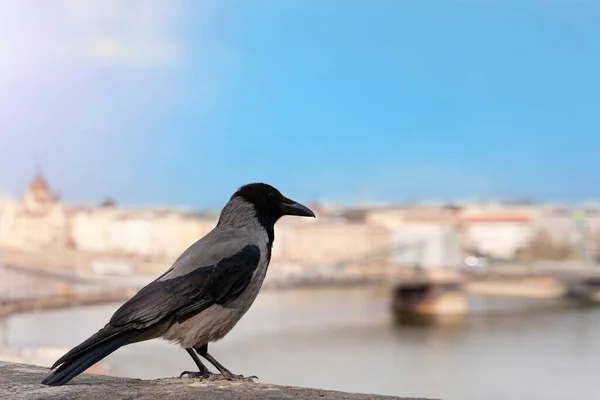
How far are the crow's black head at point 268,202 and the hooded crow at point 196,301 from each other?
0.03 metres

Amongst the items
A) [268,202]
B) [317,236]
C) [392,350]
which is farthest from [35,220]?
[268,202]

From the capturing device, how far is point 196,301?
121 cm

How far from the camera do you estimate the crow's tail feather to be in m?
1.15

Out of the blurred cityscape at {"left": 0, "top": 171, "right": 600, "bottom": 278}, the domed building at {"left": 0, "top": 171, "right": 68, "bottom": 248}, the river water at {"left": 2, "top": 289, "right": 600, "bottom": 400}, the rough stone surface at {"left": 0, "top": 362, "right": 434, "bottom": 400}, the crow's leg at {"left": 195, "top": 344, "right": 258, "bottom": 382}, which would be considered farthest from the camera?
the domed building at {"left": 0, "top": 171, "right": 68, "bottom": 248}

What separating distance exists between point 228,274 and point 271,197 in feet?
0.57

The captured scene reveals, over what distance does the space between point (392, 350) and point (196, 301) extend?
35.6 feet

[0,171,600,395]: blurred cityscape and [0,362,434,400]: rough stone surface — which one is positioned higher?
[0,171,600,395]: blurred cityscape

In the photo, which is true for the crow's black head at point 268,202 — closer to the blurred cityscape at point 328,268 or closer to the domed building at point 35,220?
the blurred cityscape at point 328,268

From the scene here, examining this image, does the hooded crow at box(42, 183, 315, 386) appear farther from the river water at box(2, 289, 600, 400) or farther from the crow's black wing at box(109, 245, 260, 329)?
the river water at box(2, 289, 600, 400)

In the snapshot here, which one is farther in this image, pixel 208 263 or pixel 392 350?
pixel 392 350

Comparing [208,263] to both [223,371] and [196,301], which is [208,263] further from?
[223,371]

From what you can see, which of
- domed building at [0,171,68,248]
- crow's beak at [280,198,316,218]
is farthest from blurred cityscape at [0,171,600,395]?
crow's beak at [280,198,316,218]

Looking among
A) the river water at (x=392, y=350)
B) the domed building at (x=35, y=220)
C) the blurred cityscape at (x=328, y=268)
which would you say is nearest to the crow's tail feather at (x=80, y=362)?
the river water at (x=392, y=350)

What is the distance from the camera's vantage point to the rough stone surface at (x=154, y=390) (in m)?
1.13
